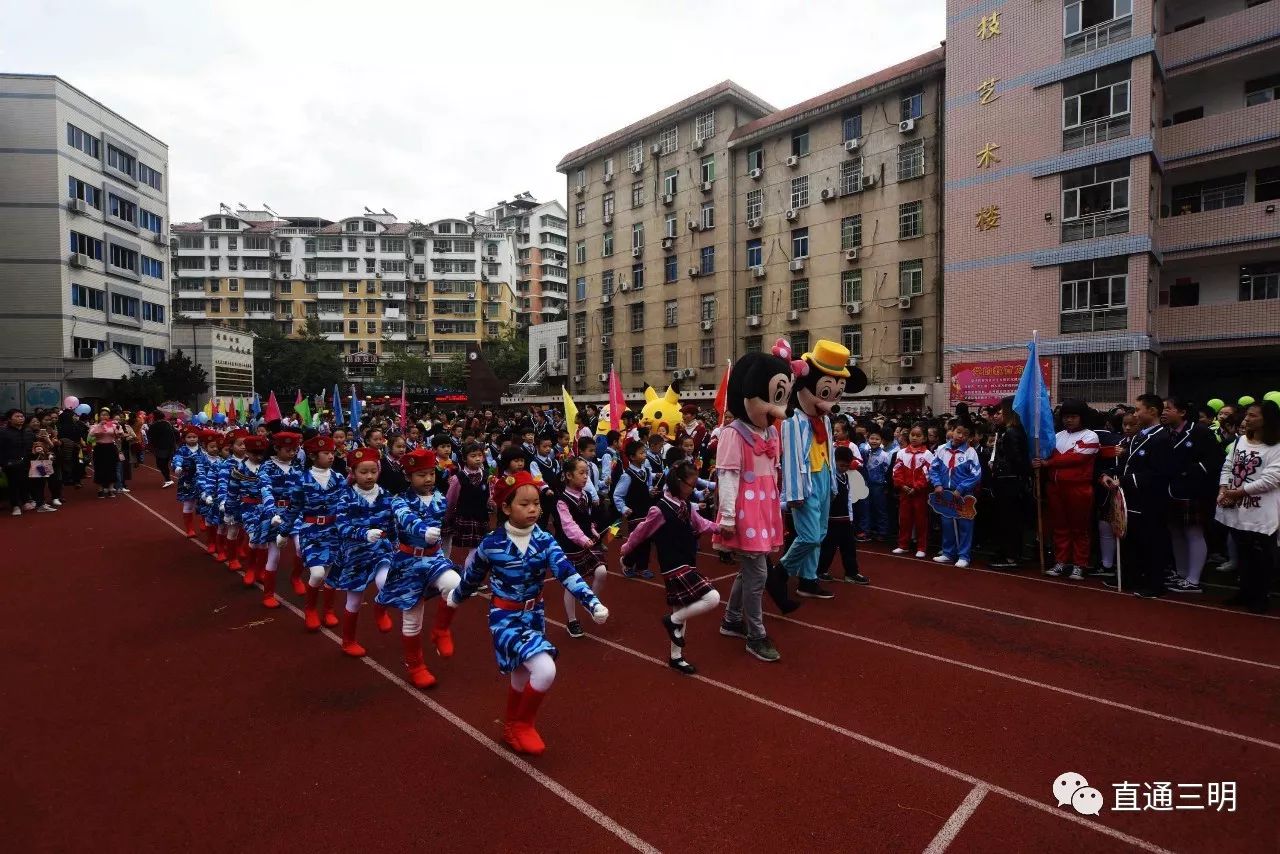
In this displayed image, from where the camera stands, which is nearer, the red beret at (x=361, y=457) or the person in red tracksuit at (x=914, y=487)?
the red beret at (x=361, y=457)

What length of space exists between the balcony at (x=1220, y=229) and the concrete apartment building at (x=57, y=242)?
4228 centimetres

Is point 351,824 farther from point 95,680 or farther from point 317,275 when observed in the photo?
point 317,275

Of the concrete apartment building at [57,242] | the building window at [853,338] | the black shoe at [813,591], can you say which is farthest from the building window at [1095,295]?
the concrete apartment building at [57,242]

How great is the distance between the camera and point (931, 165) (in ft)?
79.4

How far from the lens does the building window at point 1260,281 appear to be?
18.8m

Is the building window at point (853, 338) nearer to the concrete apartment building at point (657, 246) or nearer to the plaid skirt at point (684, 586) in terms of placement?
the concrete apartment building at point (657, 246)

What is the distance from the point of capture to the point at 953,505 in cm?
851

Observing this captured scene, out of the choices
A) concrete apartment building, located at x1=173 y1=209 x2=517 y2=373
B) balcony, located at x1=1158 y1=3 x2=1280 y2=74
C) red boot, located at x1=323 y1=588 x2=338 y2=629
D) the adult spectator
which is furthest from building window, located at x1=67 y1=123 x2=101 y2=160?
balcony, located at x1=1158 y1=3 x2=1280 y2=74

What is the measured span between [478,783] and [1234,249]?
23673mm

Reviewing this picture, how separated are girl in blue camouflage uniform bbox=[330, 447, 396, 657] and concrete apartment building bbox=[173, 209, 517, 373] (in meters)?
63.8

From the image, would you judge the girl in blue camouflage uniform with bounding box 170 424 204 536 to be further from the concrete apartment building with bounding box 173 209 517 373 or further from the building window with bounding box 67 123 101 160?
the concrete apartment building with bounding box 173 209 517 373

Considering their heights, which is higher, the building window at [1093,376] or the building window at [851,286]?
the building window at [851,286]

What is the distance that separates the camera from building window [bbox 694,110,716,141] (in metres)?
30.8

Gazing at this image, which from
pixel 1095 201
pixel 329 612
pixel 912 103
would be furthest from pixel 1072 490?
pixel 912 103
